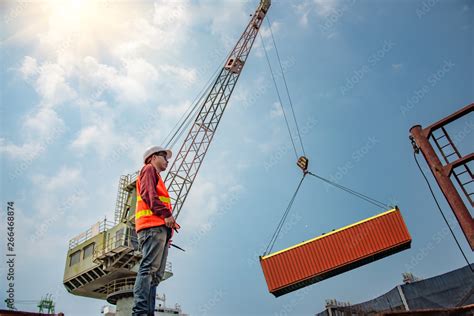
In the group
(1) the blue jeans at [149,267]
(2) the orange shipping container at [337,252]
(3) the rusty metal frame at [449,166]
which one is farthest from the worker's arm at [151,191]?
(2) the orange shipping container at [337,252]

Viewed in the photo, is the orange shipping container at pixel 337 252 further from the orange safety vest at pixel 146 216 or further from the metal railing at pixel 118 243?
the metal railing at pixel 118 243

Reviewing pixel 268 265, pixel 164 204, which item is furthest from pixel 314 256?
pixel 164 204

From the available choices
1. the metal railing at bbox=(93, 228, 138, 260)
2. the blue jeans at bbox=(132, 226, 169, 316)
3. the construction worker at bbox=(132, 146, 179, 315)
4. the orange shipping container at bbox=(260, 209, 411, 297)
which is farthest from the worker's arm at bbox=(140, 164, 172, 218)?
the metal railing at bbox=(93, 228, 138, 260)

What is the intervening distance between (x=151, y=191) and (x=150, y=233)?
0.56 meters

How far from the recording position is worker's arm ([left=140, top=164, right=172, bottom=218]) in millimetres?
4562

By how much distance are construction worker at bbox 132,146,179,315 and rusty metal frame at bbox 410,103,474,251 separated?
704 cm

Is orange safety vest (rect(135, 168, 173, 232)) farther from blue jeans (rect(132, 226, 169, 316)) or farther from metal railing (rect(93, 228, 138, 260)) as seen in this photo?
metal railing (rect(93, 228, 138, 260))

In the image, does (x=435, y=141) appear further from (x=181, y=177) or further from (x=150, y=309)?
(x=181, y=177)

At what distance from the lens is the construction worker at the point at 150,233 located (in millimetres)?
4227

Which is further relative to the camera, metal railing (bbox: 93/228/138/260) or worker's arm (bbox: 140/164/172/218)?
metal railing (bbox: 93/228/138/260)

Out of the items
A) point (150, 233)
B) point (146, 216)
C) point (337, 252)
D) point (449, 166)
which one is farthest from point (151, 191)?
point (337, 252)

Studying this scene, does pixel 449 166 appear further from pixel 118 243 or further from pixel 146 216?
pixel 118 243

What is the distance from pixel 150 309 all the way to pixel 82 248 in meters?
27.0

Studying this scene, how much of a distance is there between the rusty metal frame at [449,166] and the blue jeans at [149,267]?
7.04m
